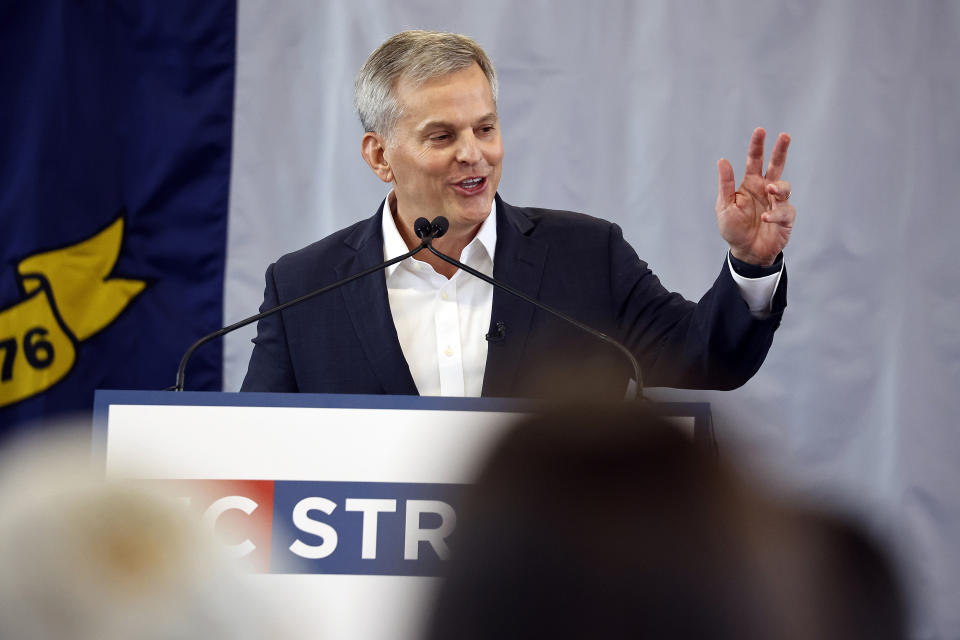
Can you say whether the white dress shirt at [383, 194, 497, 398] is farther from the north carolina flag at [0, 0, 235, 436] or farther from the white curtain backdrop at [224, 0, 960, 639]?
the north carolina flag at [0, 0, 235, 436]

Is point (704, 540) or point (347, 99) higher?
point (347, 99)

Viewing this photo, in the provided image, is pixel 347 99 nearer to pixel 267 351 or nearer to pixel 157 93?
pixel 157 93

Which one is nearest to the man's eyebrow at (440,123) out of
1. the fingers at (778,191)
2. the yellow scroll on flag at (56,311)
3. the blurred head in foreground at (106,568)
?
the fingers at (778,191)

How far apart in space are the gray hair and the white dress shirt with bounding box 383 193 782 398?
27 centimetres

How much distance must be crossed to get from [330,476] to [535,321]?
29.0 inches

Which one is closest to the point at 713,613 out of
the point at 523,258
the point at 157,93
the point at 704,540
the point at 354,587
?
the point at 704,540

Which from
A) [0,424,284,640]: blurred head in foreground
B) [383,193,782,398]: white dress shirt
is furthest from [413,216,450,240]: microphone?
[0,424,284,640]: blurred head in foreground

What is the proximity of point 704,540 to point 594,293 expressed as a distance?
144cm

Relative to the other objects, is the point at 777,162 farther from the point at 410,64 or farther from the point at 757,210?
the point at 410,64

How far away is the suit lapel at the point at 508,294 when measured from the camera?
68.9 inches

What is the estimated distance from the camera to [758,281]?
1.62 m

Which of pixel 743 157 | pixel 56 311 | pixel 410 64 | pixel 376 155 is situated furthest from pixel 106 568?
pixel 743 157

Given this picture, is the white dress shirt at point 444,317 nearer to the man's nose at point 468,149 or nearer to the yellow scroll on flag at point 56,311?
the man's nose at point 468,149

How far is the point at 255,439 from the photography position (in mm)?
1176
